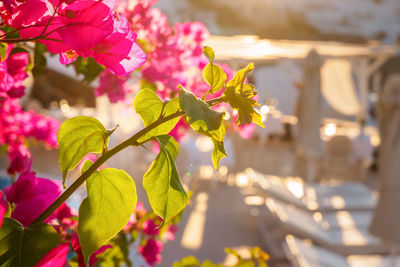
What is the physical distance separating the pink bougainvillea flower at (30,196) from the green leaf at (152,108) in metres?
0.14

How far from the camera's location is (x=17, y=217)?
1.37 feet

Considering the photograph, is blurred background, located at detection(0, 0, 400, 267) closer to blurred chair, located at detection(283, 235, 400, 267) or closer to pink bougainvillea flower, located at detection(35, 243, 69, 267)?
blurred chair, located at detection(283, 235, 400, 267)

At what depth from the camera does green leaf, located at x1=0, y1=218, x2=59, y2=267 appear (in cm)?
33

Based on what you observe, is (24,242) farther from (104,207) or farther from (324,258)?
(324,258)

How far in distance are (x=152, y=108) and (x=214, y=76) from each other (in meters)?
0.06

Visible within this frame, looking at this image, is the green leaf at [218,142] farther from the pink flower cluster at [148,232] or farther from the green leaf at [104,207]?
the pink flower cluster at [148,232]

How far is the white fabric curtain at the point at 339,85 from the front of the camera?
10594mm

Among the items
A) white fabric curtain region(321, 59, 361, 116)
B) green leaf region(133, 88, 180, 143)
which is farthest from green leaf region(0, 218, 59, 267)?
white fabric curtain region(321, 59, 361, 116)

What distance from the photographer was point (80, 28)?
31 cm

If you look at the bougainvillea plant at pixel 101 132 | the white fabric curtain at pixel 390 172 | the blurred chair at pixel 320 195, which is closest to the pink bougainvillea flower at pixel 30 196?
the bougainvillea plant at pixel 101 132

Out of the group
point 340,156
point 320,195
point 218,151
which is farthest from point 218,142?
point 340,156

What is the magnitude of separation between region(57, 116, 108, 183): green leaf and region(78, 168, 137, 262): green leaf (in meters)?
0.02

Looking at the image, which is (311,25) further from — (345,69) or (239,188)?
(239,188)

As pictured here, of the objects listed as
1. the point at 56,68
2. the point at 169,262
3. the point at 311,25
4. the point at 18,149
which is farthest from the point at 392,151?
the point at 311,25
